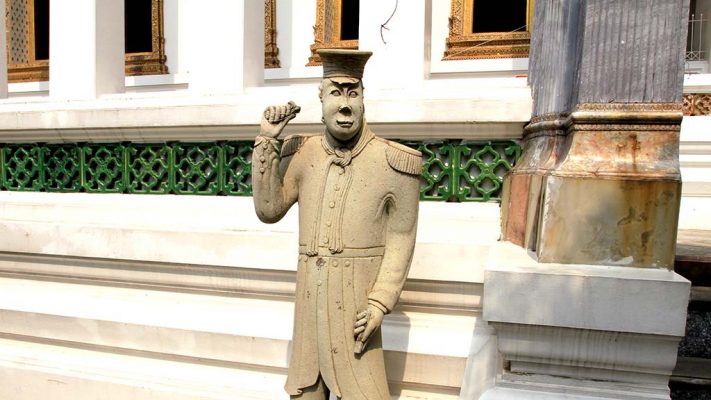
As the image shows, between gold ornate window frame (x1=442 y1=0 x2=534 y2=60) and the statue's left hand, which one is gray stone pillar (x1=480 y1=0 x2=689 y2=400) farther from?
gold ornate window frame (x1=442 y1=0 x2=534 y2=60)

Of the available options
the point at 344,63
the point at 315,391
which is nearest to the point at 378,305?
the point at 315,391

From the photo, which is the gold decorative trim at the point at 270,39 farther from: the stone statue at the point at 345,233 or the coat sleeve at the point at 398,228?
the coat sleeve at the point at 398,228

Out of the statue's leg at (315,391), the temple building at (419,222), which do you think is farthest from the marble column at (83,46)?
the statue's leg at (315,391)

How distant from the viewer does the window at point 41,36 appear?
Result: 816 cm

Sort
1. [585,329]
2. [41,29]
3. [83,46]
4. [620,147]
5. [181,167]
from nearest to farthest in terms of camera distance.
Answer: [585,329]
[620,147]
[181,167]
[83,46]
[41,29]

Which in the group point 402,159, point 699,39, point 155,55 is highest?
point 699,39

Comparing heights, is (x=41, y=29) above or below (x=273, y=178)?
above

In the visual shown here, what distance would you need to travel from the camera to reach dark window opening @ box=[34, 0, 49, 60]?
8.84 meters

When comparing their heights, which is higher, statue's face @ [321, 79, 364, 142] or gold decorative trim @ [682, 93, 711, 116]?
gold decorative trim @ [682, 93, 711, 116]

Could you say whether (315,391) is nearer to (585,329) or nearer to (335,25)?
(585,329)

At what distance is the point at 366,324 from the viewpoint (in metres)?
2.32

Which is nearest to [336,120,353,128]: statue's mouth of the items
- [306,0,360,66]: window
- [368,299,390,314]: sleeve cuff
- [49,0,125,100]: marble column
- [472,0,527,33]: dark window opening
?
[368,299,390,314]: sleeve cuff

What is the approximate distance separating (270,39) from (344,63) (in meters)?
5.67

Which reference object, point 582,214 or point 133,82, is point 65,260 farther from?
point 133,82
